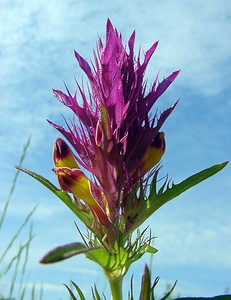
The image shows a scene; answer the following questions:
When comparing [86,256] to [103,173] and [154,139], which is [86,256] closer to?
[103,173]

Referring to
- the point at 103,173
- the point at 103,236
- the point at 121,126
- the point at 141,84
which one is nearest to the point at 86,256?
the point at 103,236

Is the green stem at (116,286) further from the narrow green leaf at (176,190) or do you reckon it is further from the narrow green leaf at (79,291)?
the narrow green leaf at (176,190)

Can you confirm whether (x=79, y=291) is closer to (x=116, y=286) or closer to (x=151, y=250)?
(x=116, y=286)

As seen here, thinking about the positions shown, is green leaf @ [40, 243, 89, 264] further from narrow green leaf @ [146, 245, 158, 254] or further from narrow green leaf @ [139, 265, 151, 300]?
narrow green leaf @ [146, 245, 158, 254]

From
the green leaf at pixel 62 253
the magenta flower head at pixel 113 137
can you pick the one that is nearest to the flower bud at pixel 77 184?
the magenta flower head at pixel 113 137

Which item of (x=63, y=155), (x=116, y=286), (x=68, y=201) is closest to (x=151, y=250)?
(x=116, y=286)

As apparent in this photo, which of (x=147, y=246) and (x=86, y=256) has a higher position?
(x=147, y=246)

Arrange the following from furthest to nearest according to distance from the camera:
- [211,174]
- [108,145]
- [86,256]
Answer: [211,174] → [108,145] → [86,256]
